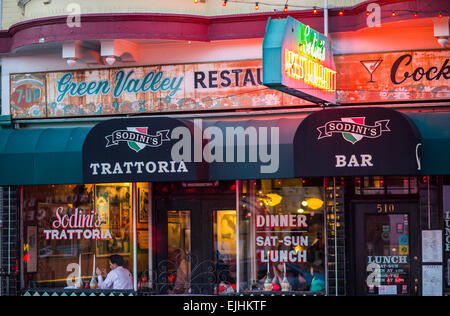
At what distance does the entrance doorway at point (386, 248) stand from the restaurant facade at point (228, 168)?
0.08 ft

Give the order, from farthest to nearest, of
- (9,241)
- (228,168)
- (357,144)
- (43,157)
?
1. (9,241)
2. (43,157)
3. (228,168)
4. (357,144)

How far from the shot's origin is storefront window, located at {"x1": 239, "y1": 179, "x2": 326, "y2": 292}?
1312 cm

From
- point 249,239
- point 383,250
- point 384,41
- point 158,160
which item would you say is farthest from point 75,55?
point 383,250

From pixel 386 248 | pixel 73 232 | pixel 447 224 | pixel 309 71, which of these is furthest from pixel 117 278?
pixel 447 224

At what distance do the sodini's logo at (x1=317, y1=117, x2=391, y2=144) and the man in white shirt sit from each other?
4.49 meters

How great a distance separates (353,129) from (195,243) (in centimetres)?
375

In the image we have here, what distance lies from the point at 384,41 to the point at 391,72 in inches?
21.8

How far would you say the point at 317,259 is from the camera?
1308 centimetres

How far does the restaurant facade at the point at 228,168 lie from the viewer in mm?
12172

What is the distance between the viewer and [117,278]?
13.8m

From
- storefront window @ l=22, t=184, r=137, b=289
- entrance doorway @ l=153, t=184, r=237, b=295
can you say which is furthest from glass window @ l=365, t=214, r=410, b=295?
storefront window @ l=22, t=184, r=137, b=289

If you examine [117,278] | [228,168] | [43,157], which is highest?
[43,157]

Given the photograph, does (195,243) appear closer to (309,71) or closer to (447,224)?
(309,71)

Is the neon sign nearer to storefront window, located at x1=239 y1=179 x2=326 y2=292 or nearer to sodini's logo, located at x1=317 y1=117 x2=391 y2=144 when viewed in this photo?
sodini's logo, located at x1=317 y1=117 x2=391 y2=144
